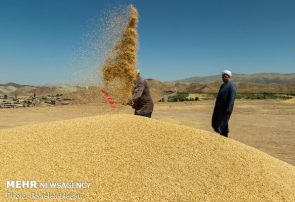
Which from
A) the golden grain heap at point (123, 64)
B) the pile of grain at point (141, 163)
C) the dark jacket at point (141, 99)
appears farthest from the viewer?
the golden grain heap at point (123, 64)

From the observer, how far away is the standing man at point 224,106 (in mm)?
5906

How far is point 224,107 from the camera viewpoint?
596cm

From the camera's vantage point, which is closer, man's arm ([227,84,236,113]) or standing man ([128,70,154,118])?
man's arm ([227,84,236,113])

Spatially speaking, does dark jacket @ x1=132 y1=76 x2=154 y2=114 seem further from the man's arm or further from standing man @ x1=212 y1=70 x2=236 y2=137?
the man's arm

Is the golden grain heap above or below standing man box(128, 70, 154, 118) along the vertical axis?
above

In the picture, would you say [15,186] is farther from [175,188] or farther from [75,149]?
[175,188]

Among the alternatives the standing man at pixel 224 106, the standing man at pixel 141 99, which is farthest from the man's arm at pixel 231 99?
the standing man at pixel 141 99

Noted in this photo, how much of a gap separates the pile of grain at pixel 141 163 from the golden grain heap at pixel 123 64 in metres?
1.89

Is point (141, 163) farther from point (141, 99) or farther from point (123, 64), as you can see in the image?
point (123, 64)

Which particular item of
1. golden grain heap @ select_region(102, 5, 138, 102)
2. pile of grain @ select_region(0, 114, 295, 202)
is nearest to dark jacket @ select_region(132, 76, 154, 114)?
golden grain heap @ select_region(102, 5, 138, 102)

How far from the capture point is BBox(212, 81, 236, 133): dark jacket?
5906mm

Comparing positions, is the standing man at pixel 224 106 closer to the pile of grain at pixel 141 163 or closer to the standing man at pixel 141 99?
the pile of grain at pixel 141 163

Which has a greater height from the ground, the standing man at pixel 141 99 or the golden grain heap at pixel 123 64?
the golden grain heap at pixel 123 64

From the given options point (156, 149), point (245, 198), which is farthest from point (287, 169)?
point (156, 149)
